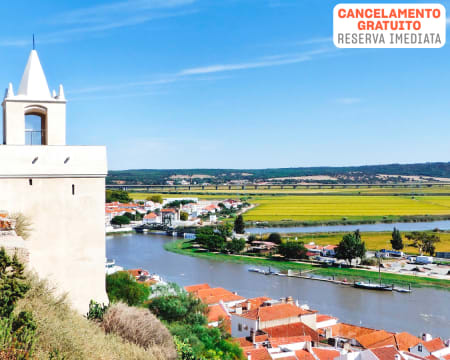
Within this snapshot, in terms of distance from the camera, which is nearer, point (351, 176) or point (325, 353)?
point (325, 353)

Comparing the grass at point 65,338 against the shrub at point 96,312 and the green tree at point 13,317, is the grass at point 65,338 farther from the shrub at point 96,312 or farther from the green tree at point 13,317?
the shrub at point 96,312

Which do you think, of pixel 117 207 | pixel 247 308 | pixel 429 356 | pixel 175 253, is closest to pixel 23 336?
pixel 429 356

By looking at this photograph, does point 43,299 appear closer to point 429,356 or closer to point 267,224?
point 429,356

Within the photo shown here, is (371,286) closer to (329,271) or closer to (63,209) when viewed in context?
(329,271)

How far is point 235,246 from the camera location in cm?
2206

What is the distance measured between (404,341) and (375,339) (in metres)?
0.43

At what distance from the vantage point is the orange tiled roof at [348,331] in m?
8.84

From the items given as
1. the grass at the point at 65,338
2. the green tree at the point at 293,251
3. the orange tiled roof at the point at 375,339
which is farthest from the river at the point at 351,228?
the grass at the point at 65,338

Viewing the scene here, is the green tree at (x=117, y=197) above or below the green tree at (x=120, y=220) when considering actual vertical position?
above

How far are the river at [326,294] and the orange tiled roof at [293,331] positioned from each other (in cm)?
217

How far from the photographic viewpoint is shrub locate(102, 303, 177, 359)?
11.7 ft

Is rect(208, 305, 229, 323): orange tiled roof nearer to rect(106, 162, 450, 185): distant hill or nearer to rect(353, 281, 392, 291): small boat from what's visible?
rect(353, 281, 392, 291): small boat

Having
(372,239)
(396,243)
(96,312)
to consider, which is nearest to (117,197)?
(372,239)

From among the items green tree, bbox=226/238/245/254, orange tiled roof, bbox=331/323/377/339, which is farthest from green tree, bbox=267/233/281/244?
orange tiled roof, bbox=331/323/377/339
